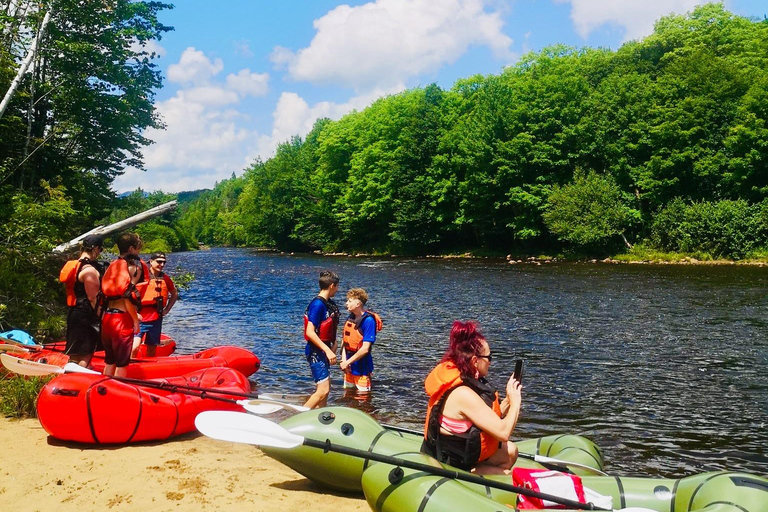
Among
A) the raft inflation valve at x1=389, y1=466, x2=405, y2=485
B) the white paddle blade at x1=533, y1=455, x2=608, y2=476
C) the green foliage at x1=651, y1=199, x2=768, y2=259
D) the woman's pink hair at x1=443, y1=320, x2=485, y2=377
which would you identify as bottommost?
the white paddle blade at x1=533, y1=455, x2=608, y2=476

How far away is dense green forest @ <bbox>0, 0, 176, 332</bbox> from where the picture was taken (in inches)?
387

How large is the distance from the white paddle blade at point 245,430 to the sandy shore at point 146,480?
23.9 inches

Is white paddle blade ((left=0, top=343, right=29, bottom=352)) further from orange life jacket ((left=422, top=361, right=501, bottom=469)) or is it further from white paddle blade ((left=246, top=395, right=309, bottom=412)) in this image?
orange life jacket ((left=422, top=361, right=501, bottom=469))

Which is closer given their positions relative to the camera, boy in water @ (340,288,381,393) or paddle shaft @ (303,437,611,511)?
paddle shaft @ (303,437,611,511)

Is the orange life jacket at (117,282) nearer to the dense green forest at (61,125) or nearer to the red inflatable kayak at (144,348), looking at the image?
the red inflatable kayak at (144,348)

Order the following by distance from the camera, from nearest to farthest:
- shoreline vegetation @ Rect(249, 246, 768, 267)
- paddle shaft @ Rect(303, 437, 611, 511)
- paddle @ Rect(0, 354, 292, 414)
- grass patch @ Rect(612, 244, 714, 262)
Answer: paddle shaft @ Rect(303, 437, 611, 511) → paddle @ Rect(0, 354, 292, 414) → shoreline vegetation @ Rect(249, 246, 768, 267) → grass patch @ Rect(612, 244, 714, 262)

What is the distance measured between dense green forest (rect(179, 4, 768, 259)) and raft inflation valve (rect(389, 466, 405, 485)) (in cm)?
2750

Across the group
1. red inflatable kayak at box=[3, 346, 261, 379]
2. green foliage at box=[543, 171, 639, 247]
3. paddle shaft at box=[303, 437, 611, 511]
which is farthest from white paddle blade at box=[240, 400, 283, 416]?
green foliage at box=[543, 171, 639, 247]

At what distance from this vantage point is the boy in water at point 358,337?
673 cm

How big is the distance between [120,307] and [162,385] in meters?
0.88

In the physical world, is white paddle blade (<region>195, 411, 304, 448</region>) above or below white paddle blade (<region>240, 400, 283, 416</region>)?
above

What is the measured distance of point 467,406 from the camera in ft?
12.5

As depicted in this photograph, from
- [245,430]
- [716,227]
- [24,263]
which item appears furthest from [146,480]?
[716,227]

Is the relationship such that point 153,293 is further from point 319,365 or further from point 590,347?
point 590,347
